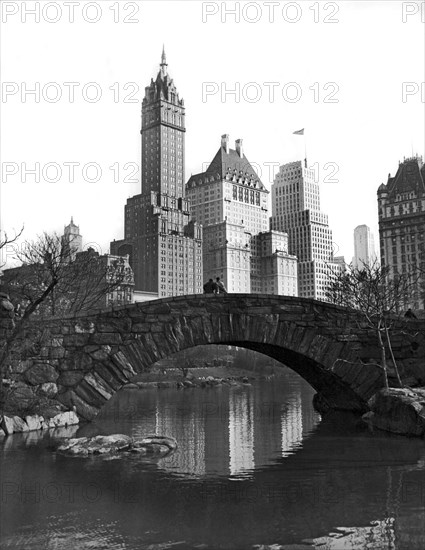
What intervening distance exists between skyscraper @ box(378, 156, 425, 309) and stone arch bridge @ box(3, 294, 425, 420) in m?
108

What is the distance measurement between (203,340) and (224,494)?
10216mm

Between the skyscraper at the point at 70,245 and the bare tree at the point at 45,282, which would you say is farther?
the skyscraper at the point at 70,245

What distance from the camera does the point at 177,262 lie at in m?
145

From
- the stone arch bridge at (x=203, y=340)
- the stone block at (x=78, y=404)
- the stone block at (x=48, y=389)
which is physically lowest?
the stone block at (x=78, y=404)

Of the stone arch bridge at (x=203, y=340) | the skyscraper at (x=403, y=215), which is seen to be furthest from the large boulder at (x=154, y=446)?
the skyscraper at (x=403, y=215)

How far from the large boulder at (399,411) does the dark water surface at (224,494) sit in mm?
840

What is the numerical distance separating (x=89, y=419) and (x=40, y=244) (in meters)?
15.4

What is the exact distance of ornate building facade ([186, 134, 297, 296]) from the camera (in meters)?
166

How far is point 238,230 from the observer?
173500mm

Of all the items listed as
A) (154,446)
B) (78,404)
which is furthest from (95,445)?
(78,404)

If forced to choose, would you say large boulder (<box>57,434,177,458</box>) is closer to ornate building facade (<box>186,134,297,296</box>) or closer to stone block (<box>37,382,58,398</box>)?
stone block (<box>37,382,58,398</box>)

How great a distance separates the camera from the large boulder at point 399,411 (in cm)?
1934

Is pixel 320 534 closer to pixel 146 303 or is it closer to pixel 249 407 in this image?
pixel 146 303

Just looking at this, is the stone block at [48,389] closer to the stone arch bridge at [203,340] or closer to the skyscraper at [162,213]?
the stone arch bridge at [203,340]
